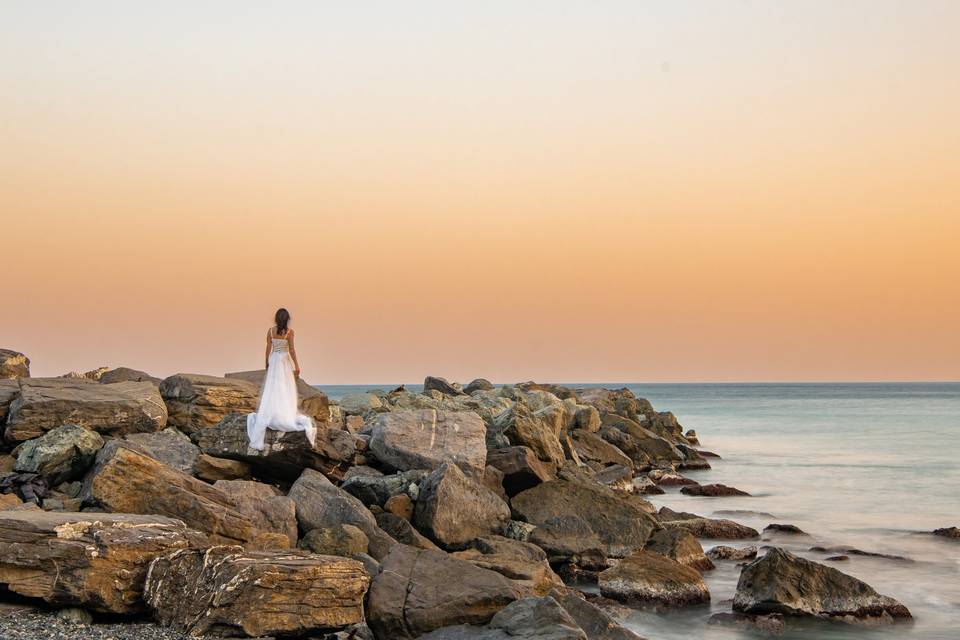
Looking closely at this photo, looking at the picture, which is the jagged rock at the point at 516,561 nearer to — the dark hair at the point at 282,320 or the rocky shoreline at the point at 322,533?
the rocky shoreline at the point at 322,533

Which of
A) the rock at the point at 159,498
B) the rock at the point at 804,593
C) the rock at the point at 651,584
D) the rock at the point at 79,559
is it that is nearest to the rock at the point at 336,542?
the rock at the point at 159,498

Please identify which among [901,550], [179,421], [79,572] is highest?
[179,421]

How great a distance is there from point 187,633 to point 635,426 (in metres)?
30.0

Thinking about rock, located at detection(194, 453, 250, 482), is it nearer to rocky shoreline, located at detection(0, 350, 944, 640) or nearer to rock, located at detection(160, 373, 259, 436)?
rocky shoreline, located at detection(0, 350, 944, 640)

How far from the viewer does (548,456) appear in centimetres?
2111

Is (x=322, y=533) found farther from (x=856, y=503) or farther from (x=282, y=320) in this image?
(x=856, y=503)

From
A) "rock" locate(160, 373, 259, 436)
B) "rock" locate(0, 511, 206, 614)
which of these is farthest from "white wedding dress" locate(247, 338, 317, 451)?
"rock" locate(0, 511, 206, 614)

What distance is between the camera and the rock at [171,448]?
46.4 ft

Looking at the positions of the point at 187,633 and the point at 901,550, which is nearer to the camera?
the point at 187,633

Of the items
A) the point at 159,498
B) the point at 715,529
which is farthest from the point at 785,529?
the point at 159,498

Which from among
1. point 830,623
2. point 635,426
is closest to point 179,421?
point 830,623

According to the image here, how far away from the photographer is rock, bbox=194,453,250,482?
14117 mm

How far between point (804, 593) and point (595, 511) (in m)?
4.61

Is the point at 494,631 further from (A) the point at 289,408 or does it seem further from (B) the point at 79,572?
(A) the point at 289,408
